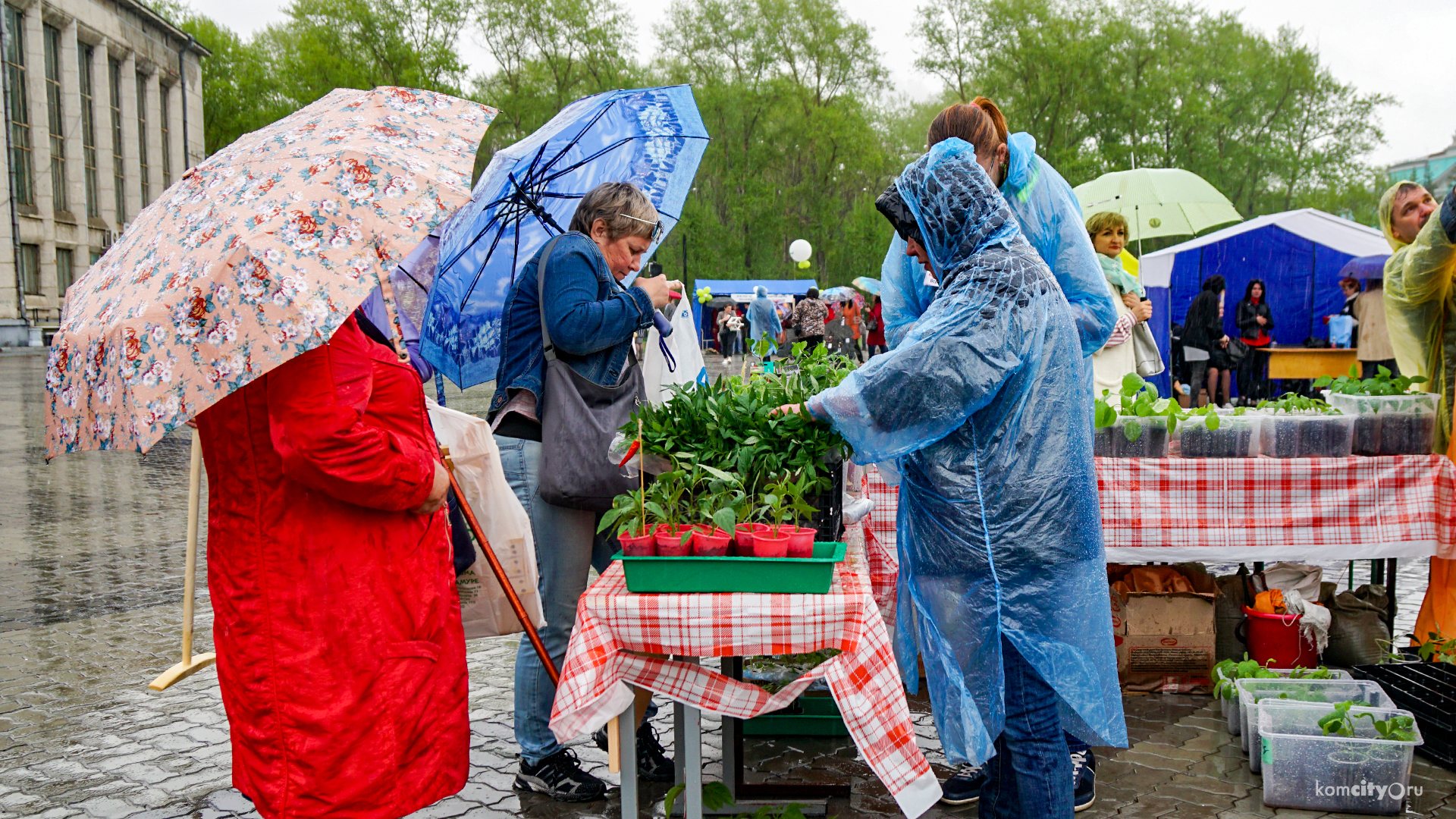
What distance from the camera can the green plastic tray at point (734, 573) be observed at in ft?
6.94

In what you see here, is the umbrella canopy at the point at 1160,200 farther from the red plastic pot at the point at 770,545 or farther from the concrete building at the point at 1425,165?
the concrete building at the point at 1425,165

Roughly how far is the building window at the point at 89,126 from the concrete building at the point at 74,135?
0.12ft

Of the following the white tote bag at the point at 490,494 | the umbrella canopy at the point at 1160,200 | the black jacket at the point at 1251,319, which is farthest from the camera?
the black jacket at the point at 1251,319

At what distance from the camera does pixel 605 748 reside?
3.49 metres

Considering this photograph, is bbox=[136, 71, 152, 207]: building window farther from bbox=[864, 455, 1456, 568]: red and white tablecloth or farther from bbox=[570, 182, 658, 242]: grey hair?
bbox=[864, 455, 1456, 568]: red and white tablecloth

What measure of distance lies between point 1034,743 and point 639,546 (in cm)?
106

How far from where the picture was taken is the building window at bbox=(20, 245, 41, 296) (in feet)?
99.9

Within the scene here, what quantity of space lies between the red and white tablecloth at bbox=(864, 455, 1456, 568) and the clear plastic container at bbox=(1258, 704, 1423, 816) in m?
0.91

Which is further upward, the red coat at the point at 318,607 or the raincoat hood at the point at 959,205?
the raincoat hood at the point at 959,205

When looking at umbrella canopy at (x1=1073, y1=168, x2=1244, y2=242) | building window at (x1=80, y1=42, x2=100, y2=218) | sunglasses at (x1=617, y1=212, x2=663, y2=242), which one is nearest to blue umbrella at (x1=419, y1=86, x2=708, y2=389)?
sunglasses at (x1=617, y1=212, x2=663, y2=242)

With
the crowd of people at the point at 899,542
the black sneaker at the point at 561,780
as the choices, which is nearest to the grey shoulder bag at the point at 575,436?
the crowd of people at the point at 899,542

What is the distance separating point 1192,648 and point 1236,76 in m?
33.3

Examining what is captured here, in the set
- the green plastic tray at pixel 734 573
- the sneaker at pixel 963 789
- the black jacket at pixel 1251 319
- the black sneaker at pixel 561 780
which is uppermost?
the black jacket at pixel 1251 319

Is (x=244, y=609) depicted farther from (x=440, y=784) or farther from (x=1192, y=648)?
(x=1192, y=648)
